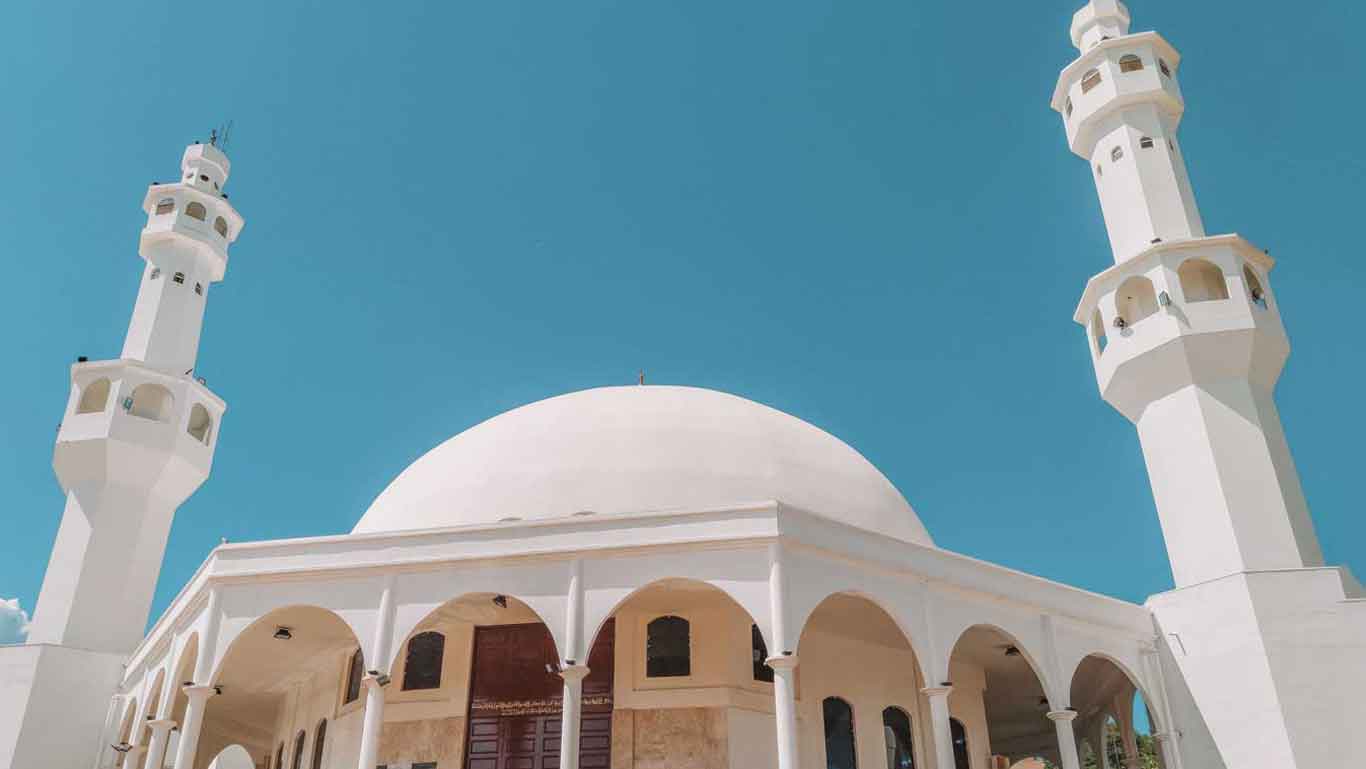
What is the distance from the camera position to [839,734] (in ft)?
58.7

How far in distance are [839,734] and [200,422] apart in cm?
1525

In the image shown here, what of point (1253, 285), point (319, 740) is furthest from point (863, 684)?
point (1253, 285)

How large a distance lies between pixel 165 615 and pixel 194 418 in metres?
6.73

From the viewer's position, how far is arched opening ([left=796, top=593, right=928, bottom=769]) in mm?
17609

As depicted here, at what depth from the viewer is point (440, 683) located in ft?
56.8

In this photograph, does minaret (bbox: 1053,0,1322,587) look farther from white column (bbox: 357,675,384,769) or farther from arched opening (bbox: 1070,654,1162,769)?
white column (bbox: 357,675,384,769)

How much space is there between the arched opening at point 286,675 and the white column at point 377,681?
1.64 m

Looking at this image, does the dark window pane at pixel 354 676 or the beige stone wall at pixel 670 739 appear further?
the dark window pane at pixel 354 676

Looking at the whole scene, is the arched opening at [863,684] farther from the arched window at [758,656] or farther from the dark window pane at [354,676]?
the dark window pane at [354,676]

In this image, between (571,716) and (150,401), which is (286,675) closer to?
(150,401)

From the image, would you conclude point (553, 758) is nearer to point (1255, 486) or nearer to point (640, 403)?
point (640, 403)

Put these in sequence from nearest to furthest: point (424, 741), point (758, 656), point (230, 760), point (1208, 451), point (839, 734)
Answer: point (230, 760)
point (424, 741)
point (758, 656)
point (839, 734)
point (1208, 451)

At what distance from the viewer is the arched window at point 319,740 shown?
19298mm

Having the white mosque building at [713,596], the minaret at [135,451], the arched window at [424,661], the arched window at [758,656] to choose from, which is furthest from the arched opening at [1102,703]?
the minaret at [135,451]
